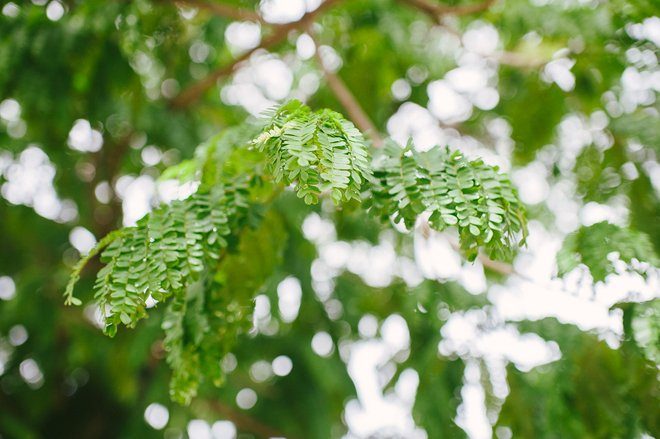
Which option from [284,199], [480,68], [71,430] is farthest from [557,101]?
[71,430]

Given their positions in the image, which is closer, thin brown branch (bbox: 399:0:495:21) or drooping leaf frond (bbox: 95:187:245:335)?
drooping leaf frond (bbox: 95:187:245:335)

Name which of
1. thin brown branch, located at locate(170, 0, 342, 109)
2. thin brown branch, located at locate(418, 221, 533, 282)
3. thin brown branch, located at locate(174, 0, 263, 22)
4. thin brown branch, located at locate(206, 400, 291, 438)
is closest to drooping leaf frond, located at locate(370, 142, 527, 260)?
thin brown branch, located at locate(418, 221, 533, 282)

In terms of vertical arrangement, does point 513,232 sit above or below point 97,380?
above

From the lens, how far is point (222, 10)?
2479 mm

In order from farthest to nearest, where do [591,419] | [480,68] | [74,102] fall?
[480,68]
[74,102]
[591,419]

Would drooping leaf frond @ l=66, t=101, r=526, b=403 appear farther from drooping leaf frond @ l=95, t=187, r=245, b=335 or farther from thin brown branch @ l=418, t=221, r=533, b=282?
thin brown branch @ l=418, t=221, r=533, b=282

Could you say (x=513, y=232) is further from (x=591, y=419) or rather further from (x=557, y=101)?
(x=557, y=101)

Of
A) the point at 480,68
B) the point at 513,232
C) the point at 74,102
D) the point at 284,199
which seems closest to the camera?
the point at 513,232

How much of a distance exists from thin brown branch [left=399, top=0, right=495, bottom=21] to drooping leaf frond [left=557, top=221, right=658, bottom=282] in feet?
3.91

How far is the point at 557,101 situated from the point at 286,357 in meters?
1.60

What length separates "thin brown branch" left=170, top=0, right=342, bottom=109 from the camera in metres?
2.47

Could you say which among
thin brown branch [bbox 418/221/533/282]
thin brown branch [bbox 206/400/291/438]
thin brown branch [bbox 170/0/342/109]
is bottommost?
thin brown branch [bbox 206/400/291/438]

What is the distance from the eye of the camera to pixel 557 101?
2.67m

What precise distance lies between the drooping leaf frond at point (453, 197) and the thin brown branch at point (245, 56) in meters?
1.24
